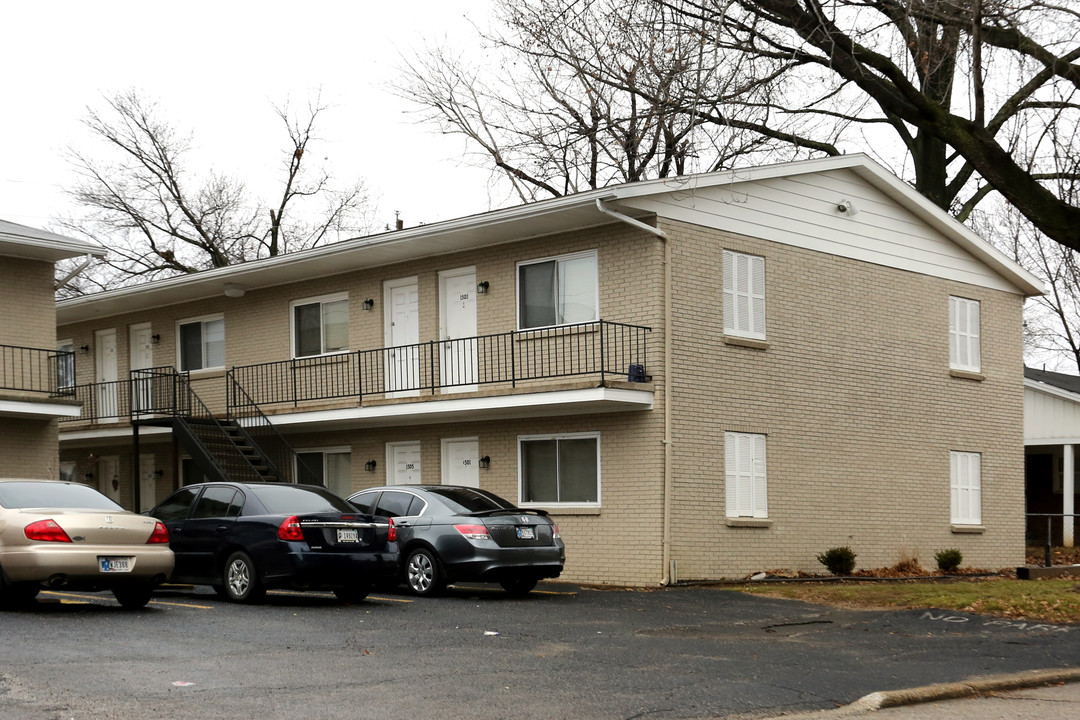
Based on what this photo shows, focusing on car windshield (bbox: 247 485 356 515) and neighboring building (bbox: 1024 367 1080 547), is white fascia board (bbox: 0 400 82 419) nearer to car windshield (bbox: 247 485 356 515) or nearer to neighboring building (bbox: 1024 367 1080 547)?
car windshield (bbox: 247 485 356 515)

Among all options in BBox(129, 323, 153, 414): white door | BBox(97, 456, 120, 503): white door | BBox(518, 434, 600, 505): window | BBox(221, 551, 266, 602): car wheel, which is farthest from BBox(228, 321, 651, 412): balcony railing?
BBox(221, 551, 266, 602): car wheel

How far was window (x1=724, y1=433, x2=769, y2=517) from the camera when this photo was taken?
67.8 ft

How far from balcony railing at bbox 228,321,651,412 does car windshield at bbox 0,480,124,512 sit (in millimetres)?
7569

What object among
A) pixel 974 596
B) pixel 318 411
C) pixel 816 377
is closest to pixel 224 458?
pixel 318 411

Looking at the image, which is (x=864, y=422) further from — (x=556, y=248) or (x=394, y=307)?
(x=394, y=307)

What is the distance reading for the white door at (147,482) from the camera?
92.9ft

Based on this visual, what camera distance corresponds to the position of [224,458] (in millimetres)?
22781

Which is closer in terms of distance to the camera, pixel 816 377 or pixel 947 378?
pixel 816 377

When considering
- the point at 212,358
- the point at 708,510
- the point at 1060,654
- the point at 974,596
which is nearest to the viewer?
the point at 1060,654

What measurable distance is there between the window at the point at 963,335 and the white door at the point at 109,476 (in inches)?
721

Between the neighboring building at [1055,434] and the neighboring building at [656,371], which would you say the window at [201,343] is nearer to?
the neighboring building at [656,371]

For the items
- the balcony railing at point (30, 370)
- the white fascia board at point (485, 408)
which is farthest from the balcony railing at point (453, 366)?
the balcony railing at point (30, 370)

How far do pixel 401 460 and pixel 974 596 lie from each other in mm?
10700

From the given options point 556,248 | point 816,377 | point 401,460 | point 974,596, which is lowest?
point 974,596
